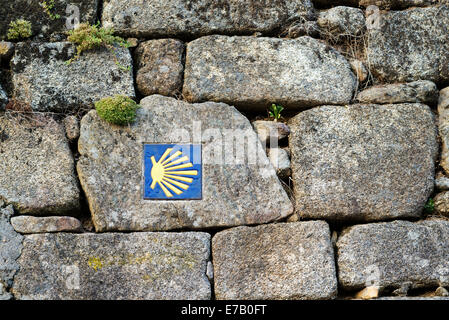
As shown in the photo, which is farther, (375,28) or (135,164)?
(375,28)

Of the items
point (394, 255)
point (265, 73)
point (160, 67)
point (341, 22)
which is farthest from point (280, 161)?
point (341, 22)

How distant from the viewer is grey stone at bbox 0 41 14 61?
12.6ft

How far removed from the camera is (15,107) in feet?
12.1

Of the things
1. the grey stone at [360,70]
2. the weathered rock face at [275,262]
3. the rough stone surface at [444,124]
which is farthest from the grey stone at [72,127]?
the rough stone surface at [444,124]

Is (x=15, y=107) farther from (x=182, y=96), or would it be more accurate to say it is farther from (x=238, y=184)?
(x=238, y=184)

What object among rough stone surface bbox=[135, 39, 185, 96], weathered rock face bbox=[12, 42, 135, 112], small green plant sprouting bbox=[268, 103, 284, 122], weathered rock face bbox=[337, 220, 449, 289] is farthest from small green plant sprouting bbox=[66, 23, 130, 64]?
weathered rock face bbox=[337, 220, 449, 289]

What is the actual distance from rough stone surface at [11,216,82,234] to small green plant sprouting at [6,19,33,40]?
1.16m

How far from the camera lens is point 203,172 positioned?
363 cm

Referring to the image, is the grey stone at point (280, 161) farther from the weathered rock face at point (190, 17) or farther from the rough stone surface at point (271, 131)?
the weathered rock face at point (190, 17)

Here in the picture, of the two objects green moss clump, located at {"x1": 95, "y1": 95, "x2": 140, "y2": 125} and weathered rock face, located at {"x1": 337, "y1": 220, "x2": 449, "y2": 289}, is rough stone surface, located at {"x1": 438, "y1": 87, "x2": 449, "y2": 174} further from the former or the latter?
green moss clump, located at {"x1": 95, "y1": 95, "x2": 140, "y2": 125}

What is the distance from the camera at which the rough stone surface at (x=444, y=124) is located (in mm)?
3783

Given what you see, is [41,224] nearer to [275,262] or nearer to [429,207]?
[275,262]
